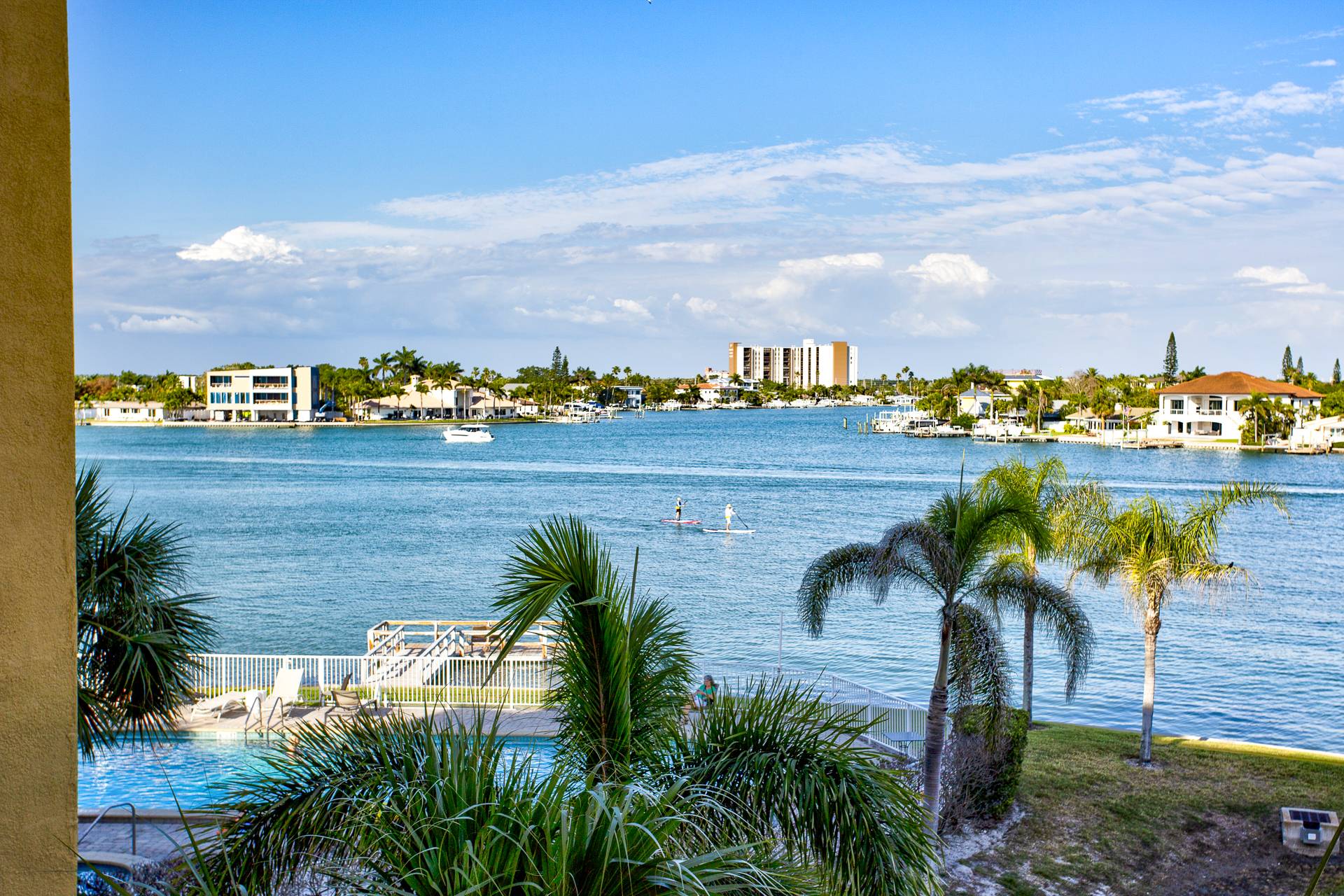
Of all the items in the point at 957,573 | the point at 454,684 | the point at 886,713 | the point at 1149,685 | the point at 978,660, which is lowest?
the point at 454,684

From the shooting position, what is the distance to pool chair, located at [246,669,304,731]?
1712 centimetres

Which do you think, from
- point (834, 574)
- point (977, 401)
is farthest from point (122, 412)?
point (834, 574)

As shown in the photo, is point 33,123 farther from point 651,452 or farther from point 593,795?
point 651,452

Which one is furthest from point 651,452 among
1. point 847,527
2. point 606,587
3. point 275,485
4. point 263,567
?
point 606,587

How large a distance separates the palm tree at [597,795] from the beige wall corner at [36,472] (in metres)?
0.97

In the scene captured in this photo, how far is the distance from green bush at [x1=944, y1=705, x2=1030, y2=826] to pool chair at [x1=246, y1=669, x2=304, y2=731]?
1040cm

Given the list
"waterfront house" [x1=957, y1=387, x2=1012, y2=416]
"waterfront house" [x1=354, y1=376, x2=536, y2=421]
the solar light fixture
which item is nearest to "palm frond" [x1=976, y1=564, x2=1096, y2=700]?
the solar light fixture

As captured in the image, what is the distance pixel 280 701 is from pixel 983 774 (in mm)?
11211

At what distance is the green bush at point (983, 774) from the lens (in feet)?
47.5

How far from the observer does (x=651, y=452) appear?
11844 centimetres

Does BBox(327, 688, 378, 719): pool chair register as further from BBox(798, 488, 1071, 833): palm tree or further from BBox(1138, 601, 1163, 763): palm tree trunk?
BBox(1138, 601, 1163, 763): palm tree trunk

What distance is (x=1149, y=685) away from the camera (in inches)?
727

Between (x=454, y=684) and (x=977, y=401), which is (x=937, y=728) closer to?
(x=454, y=684)

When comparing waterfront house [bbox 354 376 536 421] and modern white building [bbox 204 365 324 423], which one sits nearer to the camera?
modern white building [bbox 204 365 324 423]
